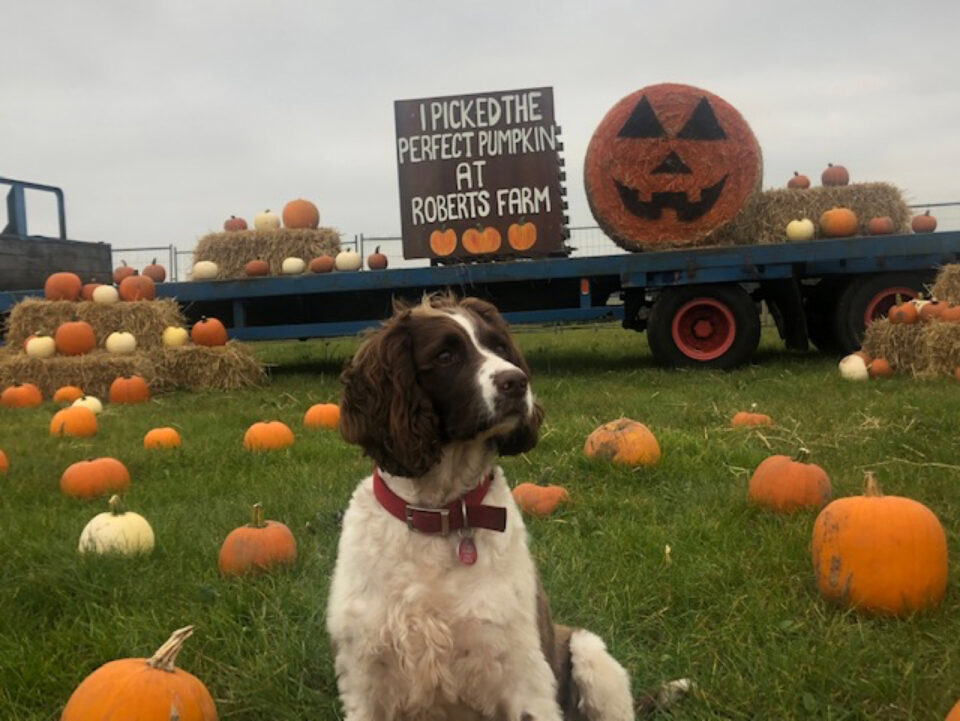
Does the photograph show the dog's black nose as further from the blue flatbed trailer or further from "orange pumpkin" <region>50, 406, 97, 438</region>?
the blue flatbed trailer

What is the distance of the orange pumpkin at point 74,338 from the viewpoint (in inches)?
393

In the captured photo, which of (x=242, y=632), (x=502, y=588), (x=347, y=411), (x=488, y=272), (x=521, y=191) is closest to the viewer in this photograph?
(x=502, y=588)

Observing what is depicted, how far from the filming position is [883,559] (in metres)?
2.91

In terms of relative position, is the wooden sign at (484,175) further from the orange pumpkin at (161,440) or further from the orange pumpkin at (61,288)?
the orange pumpkin at (161,440)

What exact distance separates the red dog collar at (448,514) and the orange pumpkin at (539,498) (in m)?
1.75

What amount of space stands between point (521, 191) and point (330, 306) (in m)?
2.88

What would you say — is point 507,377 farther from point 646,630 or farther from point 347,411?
point 646,630

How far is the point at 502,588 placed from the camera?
2141mm

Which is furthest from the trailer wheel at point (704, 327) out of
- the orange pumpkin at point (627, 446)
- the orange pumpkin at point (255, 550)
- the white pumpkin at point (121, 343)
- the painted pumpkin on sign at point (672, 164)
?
the orange pumpkin at point (255, 550)

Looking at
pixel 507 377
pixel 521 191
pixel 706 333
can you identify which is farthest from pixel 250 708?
pixel 521 191

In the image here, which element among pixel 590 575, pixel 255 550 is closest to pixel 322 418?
pixel 255 550

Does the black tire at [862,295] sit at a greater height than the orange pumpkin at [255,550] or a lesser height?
greater

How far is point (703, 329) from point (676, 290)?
22.7 inches

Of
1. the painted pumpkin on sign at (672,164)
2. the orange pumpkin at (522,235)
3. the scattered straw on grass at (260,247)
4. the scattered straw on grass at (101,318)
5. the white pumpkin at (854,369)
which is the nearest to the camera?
the white pumpkin at (854,369)
